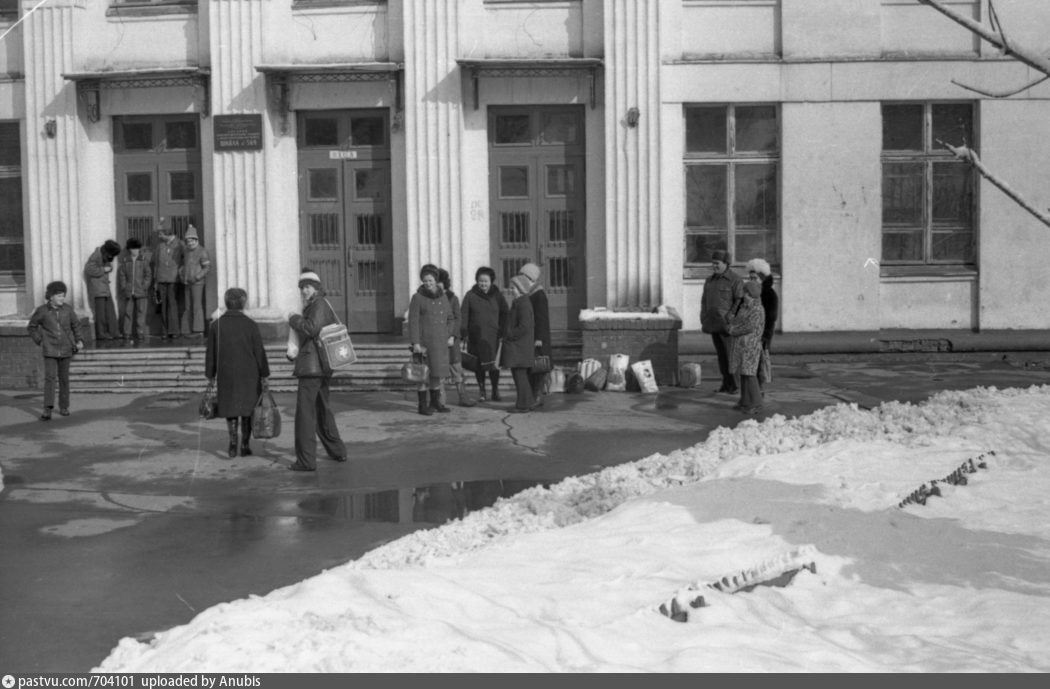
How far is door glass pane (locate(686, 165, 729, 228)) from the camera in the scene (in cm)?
2183

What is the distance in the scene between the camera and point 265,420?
46.9ft

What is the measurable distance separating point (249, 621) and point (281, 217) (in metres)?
15.3

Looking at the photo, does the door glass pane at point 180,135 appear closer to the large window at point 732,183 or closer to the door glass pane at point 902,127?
the large window at point 732,183

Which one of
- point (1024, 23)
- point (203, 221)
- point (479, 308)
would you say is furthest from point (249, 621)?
point (1024, 23)

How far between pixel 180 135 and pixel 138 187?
999 mm

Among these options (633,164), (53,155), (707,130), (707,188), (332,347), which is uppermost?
(707,130)

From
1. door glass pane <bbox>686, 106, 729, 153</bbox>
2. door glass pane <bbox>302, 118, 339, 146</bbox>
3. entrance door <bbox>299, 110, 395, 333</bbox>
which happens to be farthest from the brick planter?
door glass pane <bbox>302, 118, 339, 146</bbox>

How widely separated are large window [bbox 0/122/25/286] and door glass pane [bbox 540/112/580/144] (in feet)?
25.9

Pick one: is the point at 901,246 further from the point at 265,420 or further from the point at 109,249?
the point at 109,249

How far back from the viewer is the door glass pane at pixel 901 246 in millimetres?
21984

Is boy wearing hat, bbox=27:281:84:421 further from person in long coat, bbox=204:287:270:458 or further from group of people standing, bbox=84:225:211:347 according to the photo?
group of people standing, bbox=84:225:211:347

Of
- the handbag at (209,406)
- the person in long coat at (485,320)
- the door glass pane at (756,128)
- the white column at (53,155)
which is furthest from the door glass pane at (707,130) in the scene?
the handbag at (209,406)

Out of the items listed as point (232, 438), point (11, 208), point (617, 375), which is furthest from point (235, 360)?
point (11, 208)

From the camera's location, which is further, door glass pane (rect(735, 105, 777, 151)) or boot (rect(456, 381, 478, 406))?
door glass pane (rect(735, 105, 777, 151))
